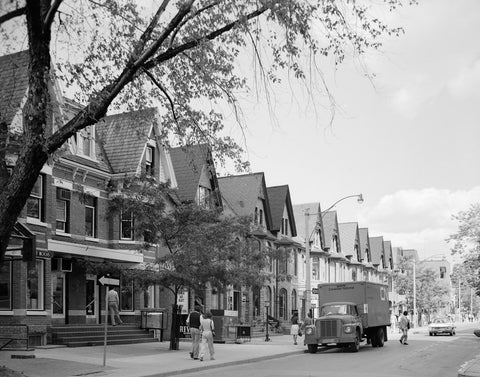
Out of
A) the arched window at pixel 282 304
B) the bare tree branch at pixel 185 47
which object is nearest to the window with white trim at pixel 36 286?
the bare tree branch at pixel 185 47

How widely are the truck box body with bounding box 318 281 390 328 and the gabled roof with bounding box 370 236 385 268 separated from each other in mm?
54301

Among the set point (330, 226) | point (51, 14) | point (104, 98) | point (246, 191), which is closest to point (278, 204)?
point (246, 191)

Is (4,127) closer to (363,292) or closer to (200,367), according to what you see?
(200,367)

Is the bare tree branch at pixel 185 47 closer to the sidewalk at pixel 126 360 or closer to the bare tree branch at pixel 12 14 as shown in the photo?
the bare tree branch at pixel 12 14

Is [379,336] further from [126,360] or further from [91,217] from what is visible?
[91,217]

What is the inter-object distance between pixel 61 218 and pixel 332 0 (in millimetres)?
17856

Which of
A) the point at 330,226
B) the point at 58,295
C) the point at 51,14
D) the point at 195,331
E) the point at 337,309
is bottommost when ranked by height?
the point at 195,331

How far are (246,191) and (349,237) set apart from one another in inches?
1167

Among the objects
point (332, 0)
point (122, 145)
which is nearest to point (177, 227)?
point (122, 145)

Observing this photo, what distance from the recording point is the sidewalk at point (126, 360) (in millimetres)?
17984

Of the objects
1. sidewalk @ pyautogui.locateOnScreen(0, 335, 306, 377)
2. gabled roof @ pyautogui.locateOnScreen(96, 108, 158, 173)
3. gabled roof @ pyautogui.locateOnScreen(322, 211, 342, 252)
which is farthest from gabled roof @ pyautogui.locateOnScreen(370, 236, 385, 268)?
sidewalk @ pyautogui.locateOnScreen(0, 335, 306, 377)

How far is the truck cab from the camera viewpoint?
89.1 feet

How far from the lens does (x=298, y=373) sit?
60.8 ft

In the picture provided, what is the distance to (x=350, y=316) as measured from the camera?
91.9 ft
